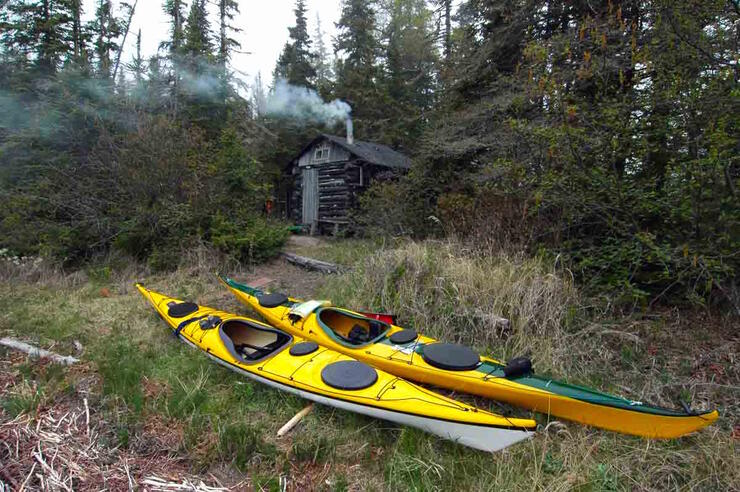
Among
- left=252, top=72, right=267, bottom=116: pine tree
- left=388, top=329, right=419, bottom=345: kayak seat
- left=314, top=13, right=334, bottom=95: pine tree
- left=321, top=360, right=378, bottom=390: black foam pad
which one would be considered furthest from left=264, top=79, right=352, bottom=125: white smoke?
left=321, top=360, right=378, bottom=390: black foam pad

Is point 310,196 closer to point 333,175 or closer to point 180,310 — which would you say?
point 333,175

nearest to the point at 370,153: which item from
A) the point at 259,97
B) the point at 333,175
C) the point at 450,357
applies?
the point at 333,175

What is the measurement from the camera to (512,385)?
2.75 meters

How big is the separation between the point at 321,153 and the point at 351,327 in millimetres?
10744

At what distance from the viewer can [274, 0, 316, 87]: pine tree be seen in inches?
760

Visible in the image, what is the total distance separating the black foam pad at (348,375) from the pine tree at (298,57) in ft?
61.3

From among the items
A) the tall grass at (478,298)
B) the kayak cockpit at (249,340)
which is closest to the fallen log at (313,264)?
the tall grass at (478,298)

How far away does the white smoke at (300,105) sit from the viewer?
17.1 meters

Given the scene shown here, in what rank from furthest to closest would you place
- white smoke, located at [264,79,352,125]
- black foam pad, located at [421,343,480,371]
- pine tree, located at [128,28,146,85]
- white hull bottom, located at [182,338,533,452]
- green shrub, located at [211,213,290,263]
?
1. white smoke, located at [264,79,352,125]
2. pine tree, located at [128,28,146,85]
3. green shrub, located at [211,213,290,263]
4. black foam pad, located at [421,343,480,371]
5. white hull bottom, located at [182,338,533,452]

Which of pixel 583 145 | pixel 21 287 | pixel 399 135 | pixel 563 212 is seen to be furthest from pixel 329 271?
pixel 399 135

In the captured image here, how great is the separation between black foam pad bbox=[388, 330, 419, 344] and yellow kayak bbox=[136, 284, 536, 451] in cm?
50

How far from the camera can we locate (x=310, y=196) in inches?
569

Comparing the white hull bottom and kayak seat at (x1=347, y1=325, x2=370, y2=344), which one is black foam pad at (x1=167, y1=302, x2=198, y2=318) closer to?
kayak seat at (x1=347, y1=325, x2=370, y2=344)

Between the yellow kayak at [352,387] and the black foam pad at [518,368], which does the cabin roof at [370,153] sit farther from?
the black foam pad at [518,368]
